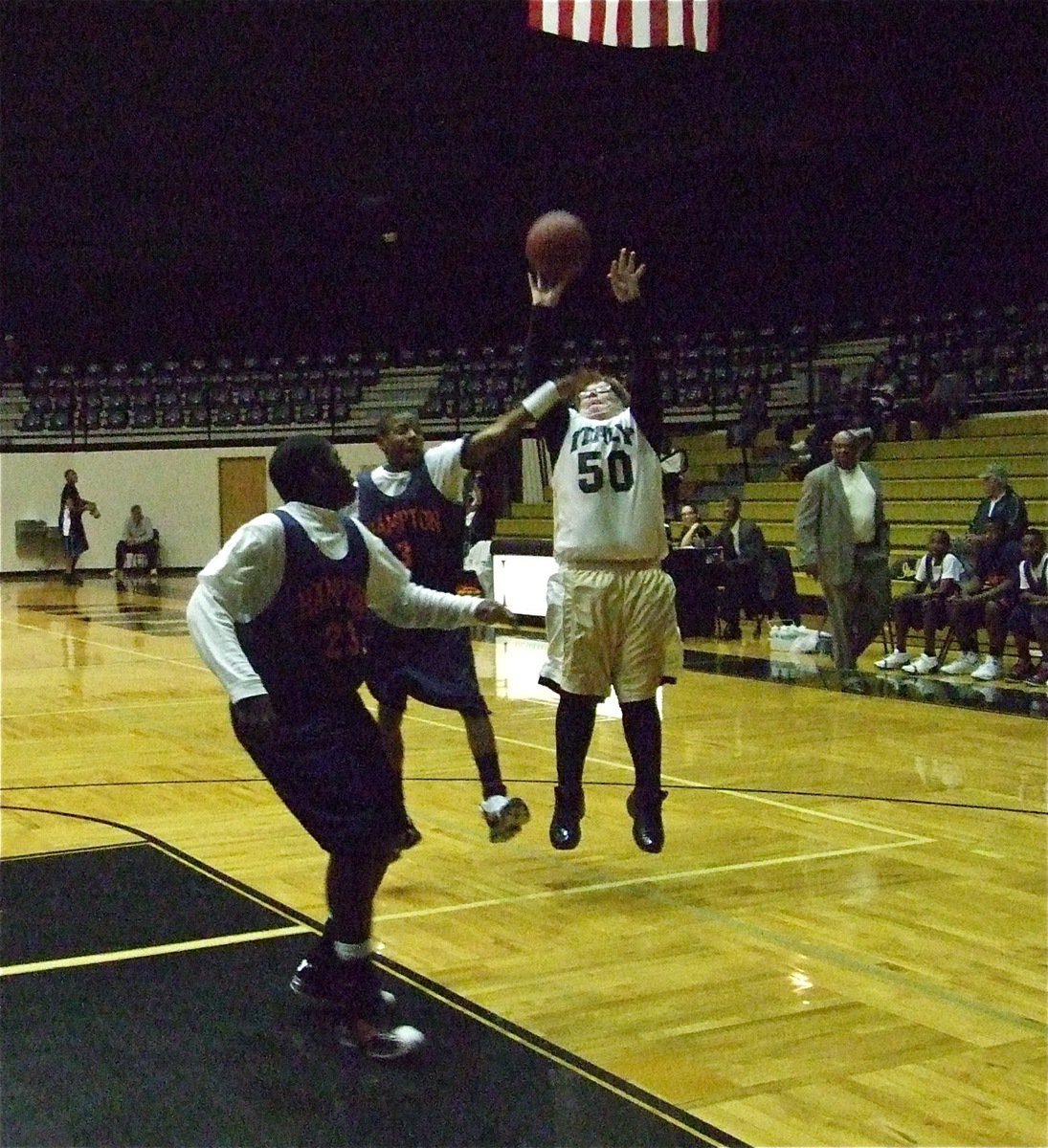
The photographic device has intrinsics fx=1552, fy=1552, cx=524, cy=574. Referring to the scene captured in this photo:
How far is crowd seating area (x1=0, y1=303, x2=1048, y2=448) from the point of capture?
48.6ft

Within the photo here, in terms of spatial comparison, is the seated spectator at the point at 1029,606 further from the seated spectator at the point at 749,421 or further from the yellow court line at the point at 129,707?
the seated spectator at the point at 749,421

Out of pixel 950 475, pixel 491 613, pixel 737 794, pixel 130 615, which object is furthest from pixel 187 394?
pixel 491 613

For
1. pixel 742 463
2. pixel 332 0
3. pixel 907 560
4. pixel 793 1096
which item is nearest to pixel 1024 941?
pixel 793 1096

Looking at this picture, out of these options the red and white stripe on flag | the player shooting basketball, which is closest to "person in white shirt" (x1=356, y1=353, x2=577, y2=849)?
the player shooting basketball

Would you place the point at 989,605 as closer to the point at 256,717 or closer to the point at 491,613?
the point at 491,613

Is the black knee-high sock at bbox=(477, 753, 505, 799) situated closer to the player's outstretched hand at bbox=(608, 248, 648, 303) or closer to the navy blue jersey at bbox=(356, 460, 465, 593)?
the navy blue jersey at bbox=(356, 460, 465, 593)

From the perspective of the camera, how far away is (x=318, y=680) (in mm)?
3238

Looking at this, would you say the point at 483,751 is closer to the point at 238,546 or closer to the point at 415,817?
the point at 415,817

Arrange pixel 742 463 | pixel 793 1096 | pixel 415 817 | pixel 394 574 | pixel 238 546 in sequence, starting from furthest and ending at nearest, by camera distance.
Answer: pixel 742 463, pixel 415 817, pixel 394 574, pixel 238 546, pixel 793 1096

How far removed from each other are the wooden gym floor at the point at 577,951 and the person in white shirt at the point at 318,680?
25 cm

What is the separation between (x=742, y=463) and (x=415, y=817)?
440 inches

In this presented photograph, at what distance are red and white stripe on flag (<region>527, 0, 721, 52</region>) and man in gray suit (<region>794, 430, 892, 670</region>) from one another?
250 centimetres

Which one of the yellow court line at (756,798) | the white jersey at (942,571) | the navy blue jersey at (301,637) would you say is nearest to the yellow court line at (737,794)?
the yellow court line at (756,798)

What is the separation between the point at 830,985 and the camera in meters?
3.61
